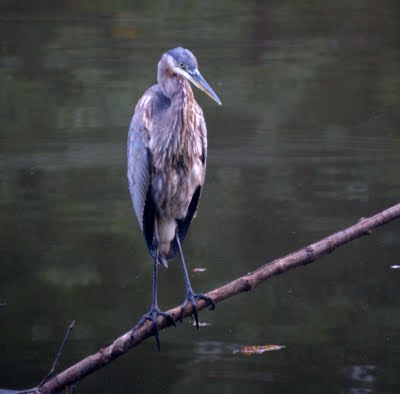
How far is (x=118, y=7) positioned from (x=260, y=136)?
4935 millimetres

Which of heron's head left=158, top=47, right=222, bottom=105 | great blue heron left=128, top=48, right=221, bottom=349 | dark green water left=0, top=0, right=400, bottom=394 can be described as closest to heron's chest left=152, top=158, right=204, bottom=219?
great blue heron left=128, top=48, right=221, bottom=349

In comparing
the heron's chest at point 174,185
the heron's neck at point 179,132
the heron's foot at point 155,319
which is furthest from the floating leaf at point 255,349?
the heron's neck at point 179,132

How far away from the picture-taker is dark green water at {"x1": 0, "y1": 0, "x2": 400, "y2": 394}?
5.27 metres

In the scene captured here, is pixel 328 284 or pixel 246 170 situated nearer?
pixel 328 284

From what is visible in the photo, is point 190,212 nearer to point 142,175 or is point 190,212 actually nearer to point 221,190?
point 142,175

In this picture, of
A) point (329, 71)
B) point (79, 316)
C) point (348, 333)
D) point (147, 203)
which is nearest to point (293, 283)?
point (348, 333)

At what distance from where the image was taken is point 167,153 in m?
4.34

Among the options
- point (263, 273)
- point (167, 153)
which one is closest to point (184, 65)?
point (167, 153)

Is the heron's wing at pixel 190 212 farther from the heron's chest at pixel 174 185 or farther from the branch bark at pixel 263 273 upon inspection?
the branch bark at pixel 263 273

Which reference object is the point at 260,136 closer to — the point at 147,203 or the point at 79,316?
the point at 79,316

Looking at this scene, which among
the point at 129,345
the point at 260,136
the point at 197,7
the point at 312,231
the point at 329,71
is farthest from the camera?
the point at 197,7

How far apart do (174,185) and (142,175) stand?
18 centimetres

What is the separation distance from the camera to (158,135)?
172 inches

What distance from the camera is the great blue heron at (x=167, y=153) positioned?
4340mm
